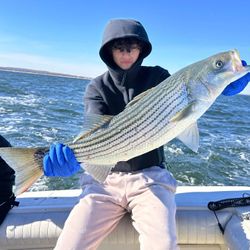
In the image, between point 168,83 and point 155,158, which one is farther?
point 155,158

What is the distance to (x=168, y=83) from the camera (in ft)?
10.6

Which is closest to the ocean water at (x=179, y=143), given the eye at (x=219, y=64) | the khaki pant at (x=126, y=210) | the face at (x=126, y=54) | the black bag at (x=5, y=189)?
the black bag at (x=5, y=189)

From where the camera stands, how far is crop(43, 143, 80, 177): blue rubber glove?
3.44 meters

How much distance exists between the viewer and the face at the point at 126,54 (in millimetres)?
4184

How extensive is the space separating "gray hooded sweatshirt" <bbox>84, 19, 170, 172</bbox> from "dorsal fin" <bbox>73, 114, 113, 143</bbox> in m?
0.51

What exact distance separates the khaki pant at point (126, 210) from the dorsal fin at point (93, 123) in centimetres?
68

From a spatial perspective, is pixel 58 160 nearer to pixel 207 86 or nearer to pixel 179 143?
pixel 207 86

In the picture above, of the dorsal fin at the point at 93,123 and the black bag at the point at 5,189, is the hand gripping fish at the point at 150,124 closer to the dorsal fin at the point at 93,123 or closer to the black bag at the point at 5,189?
the dorsal fin at the point at 93,123

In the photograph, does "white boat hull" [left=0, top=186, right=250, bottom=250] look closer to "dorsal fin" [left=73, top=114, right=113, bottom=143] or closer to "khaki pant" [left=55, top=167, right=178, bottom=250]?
"khaki pant" [left=55, top=167, right=178, bottom=250]

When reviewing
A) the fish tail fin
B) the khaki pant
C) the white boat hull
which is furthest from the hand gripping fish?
the white boat hull

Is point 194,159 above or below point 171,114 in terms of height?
below

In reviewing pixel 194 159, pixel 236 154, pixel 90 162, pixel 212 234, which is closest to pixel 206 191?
pixel 212 234

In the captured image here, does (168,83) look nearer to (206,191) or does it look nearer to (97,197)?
(97,197)

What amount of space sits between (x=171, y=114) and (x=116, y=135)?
0.54m
